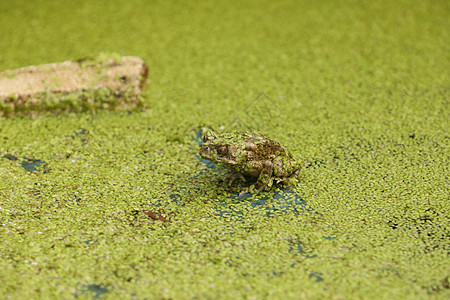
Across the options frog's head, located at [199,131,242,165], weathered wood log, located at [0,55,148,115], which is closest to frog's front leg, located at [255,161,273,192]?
frog's head, located at [199,131,242,165]

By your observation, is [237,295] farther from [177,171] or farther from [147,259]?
[177,171]

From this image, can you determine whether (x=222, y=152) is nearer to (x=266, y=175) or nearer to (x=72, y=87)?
(x=266, y=175)

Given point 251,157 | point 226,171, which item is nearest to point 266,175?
point 251,157

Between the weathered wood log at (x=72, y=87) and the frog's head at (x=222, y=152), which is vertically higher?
the frog's head at (x=222, y=152)

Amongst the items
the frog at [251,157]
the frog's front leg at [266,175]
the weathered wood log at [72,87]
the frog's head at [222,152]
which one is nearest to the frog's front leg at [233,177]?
the frog at [251,157]

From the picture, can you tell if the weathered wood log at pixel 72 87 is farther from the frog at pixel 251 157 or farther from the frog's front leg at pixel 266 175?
the frog's front leg at pixel 266 175

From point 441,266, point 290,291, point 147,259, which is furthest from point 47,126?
point 441,266

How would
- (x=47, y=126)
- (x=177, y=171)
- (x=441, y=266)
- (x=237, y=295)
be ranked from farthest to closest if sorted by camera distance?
(x=47, y=126)
(x=177, y=171)
(x=441, y=266)
(x=237, y=295)
